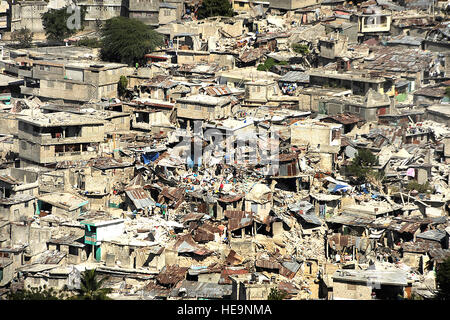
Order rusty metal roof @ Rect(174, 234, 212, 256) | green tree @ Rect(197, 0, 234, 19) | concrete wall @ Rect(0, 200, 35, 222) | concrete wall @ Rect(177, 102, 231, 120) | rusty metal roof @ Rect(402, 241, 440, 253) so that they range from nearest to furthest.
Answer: rusty metal roof @ Rect(174, 234, 212, 256), rusty metal roof @ Rect(402, 241, 440, 253), concrete wall @ Rect(0, 200, 35, 222), concrete wall @ Rect(177, 102, 231, 120), green tree @ Rect(197, 0, 234, 19)

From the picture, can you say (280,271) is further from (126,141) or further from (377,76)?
(377,76)

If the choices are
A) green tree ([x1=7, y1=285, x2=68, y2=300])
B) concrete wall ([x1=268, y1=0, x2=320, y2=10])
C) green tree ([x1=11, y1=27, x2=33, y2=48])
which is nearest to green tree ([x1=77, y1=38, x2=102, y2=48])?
green tree ([x1=11, y1=27, x2=33, y2=48])

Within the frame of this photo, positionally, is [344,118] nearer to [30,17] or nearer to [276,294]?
[276,294]

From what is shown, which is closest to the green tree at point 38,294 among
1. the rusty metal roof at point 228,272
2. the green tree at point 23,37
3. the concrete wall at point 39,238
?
the concrete wall at point 39,238

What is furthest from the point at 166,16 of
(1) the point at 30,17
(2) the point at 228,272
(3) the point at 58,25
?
(2) the point at 228,272

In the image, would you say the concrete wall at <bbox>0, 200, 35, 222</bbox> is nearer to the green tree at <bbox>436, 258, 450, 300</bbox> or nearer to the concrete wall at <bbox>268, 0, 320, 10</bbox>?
the green tree at <bbox>436, 258, 450, 300</bbox>
